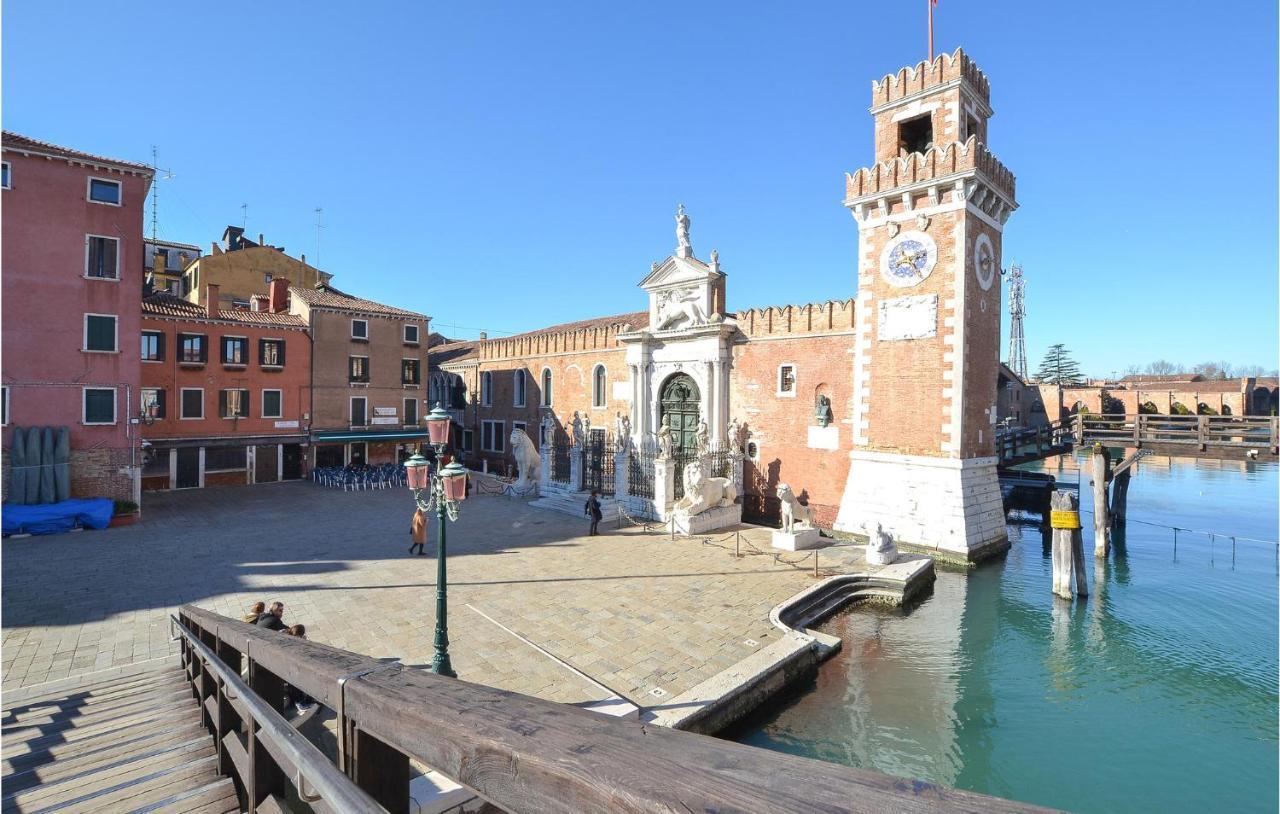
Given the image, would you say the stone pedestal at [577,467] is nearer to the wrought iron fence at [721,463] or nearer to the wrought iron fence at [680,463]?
the wrought iron fence at [680,463]

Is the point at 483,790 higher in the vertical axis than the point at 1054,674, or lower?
higher

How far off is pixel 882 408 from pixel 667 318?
9.16 metres

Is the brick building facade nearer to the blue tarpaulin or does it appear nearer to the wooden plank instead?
the blue tarpaulin

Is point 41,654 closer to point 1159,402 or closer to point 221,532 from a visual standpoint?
point 221,532

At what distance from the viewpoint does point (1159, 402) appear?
2138 inches

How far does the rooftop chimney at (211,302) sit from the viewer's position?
2412 centimetres

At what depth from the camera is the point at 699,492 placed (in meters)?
18.6

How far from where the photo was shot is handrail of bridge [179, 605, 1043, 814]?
837mm

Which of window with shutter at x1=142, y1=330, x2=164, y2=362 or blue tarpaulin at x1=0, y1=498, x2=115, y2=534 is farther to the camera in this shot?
window with shutter at x1=142, y1=330, x2=164, y2=362

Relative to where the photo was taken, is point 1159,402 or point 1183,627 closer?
point 1183,627

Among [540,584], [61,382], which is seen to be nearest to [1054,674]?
[540,584]

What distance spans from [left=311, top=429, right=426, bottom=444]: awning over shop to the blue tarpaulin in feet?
32.6

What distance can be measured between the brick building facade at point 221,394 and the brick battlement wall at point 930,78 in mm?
25780

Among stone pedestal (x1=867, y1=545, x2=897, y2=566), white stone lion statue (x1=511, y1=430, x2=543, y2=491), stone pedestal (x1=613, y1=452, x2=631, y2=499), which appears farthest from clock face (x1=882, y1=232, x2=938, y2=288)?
white stone lion statue (x1=511, y1=430, x2=543, y2=491)
